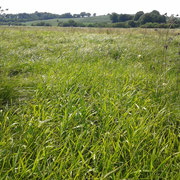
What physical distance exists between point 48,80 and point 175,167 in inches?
81.5

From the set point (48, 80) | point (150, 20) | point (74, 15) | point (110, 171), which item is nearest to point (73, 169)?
point (110, 171)

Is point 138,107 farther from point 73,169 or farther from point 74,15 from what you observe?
point 74,15

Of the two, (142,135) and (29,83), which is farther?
(29,83)

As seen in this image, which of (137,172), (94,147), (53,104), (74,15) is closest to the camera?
(137,172)

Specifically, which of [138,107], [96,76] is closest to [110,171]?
[138,107]

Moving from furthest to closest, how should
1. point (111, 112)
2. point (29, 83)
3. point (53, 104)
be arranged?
point (29, 83) → point (53, 104) → point (111, 112)

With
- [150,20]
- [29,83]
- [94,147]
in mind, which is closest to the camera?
[94,147]

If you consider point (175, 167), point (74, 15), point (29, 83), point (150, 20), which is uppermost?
point (74, 15)

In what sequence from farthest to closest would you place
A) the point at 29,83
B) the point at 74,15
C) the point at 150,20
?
1. the point at 74,15
2. the point at 150,20
3. the point at 29,83

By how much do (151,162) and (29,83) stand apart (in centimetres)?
209

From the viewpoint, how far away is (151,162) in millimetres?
1259

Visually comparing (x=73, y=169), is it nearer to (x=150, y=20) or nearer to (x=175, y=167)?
(x=175, y=167)

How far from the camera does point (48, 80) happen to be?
2672mm

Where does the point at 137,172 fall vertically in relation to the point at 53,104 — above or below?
below
